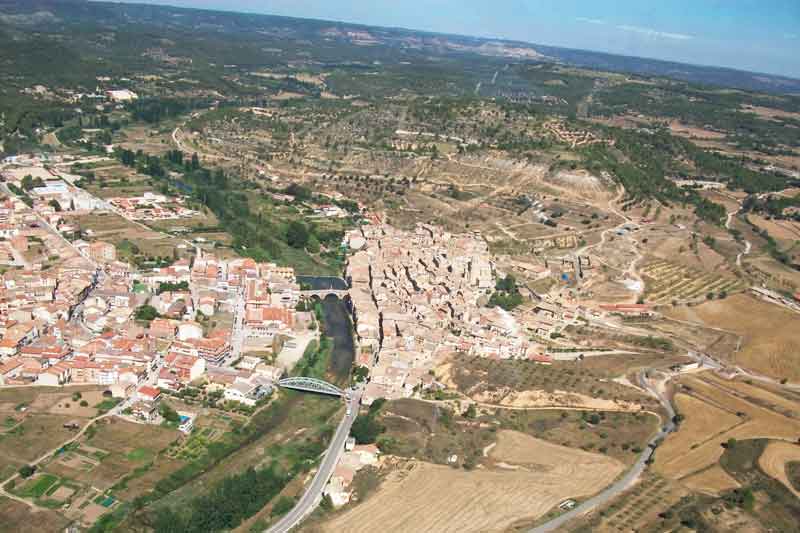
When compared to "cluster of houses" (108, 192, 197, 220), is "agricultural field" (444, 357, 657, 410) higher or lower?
higher

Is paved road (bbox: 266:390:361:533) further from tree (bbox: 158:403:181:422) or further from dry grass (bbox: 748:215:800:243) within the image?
dry grass (bbox: 748:215:800:243)

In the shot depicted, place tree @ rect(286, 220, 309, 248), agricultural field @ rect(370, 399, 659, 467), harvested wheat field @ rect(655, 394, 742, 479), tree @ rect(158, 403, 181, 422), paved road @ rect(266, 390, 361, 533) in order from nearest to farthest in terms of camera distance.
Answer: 1. paved road @ rect(266, 390, 361, 533)
2. harvested wheat field @ rect(655, 394, 742, 479)
3. agricultural field @ rect(370, 399, 659, 467)
4. tree @ rect(158, 403, 181, 422)
5. tree @ rect(286, 220, 309, 248)

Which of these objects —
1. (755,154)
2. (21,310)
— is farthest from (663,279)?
(755,154)

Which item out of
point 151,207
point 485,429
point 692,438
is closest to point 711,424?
point 692,438

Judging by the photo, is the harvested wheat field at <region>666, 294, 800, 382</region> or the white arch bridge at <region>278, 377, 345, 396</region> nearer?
the white arch bridge at <region>278, 377, 345, 396</region>

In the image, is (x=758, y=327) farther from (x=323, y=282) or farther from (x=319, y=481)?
(x=319, y=481)

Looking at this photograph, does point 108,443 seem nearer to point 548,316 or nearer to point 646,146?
point 548,316

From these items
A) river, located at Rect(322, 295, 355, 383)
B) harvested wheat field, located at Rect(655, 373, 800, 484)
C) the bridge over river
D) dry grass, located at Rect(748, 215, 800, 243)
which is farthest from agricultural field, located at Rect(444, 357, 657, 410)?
dry grass, located at Rect(748, 215, 800, 243)

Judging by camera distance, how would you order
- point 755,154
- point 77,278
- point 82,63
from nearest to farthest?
point 77,278 < point 755,154 < point 82,63
